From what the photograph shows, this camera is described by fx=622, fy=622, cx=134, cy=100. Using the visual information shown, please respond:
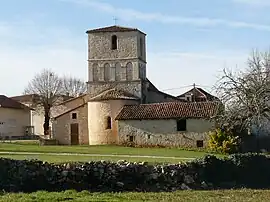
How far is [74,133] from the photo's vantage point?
220 feet

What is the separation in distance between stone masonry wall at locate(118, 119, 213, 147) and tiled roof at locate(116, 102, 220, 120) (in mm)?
501

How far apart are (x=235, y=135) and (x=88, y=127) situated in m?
18.9

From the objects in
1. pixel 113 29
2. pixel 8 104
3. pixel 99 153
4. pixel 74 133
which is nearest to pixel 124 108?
pixel 74 133

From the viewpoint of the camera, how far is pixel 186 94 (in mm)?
93938

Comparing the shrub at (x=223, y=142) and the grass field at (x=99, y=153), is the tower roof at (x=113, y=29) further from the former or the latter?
the grass field at (x=99, y=153)

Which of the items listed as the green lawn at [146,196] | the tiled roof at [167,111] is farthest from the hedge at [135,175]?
the tiled roof at [167,111]

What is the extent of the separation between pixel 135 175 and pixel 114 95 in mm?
37246

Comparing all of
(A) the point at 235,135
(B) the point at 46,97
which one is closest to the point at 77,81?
(B) the point at 46,97

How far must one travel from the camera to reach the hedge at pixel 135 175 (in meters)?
24.2

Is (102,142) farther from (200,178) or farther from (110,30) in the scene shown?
(200,178)

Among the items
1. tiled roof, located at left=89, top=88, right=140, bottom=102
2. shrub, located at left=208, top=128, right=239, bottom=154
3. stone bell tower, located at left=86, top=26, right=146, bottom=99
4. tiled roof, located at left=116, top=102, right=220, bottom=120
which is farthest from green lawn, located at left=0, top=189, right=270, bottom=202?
stone bell tower, located at left=86, top=26, right=146, bottom=99

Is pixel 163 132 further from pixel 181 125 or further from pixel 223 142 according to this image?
pixel 223 142

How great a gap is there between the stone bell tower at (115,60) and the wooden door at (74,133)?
391 centimetres

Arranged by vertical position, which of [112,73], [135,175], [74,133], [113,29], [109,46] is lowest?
[135,175]
